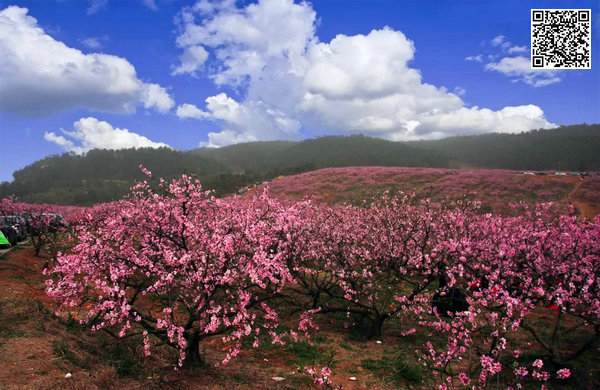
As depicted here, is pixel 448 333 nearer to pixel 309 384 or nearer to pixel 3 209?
pixel 309 384

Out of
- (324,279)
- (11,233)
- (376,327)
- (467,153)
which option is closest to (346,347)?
(376,327)

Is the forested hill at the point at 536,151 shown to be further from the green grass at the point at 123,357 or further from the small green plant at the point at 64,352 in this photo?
the small green plant at the point at 64,352

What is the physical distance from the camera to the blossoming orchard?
783 centimetres

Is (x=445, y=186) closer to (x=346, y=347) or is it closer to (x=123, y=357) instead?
(x=346, y=347)

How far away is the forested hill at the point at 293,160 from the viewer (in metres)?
84.8

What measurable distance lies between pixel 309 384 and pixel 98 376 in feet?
14.4

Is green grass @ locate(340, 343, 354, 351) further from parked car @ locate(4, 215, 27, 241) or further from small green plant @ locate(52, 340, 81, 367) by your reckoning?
parked car @ locate(4, 215, 27, 241)

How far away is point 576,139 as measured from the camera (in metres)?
97.4

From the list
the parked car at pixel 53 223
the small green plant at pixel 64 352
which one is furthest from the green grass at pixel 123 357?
the parked car at pixel 53 223

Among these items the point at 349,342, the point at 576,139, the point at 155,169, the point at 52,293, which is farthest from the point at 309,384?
the point at 155,169

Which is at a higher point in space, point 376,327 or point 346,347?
point 376,327

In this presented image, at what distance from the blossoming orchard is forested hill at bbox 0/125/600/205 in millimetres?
47911

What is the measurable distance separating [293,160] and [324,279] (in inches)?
5287

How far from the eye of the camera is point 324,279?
13.2 m
